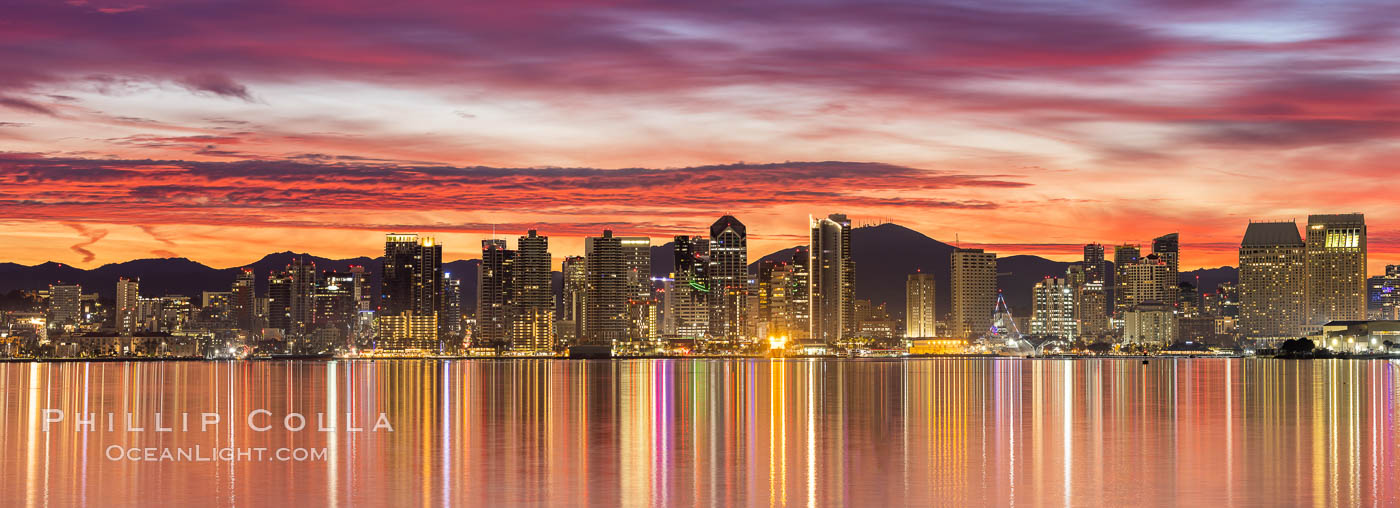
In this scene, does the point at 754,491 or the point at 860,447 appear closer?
the point at 754,491

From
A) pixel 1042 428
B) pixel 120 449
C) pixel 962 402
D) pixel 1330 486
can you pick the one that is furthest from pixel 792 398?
pixel 1330 486

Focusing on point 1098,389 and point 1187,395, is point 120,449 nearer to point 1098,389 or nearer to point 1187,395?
point 1187,395

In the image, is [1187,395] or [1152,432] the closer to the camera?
[1152,432]

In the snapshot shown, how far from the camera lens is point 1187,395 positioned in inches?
3944

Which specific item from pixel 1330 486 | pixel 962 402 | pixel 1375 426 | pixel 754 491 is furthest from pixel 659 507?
pixel 962 402

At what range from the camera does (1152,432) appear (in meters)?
59.0

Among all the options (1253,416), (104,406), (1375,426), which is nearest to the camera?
(1375,426)

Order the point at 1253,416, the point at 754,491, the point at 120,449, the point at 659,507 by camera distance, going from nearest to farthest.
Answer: the point at 659,507, the point at 754,491, the point at 120,449, the point at 1253,416

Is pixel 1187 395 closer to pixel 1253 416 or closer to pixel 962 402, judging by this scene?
pixel 962 402

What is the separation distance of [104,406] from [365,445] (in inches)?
1609

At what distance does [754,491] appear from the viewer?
37250 mm

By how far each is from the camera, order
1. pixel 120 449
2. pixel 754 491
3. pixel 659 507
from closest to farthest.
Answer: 1. pixel 659 507
2. pixel 754 491
3. pixel 120 449

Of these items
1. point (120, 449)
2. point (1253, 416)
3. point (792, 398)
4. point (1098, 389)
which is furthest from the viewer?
point (1098, 389)

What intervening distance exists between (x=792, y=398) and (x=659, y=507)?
62429mm
